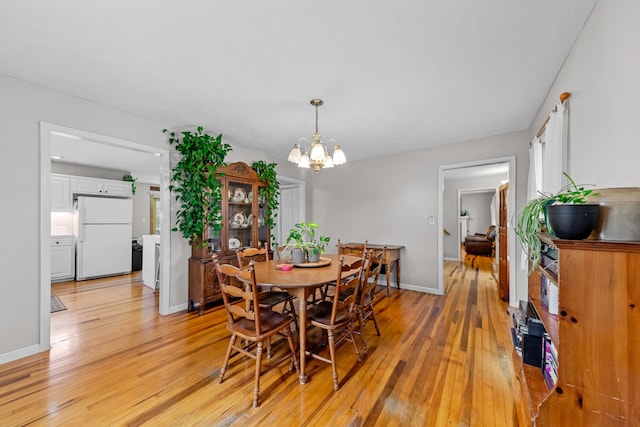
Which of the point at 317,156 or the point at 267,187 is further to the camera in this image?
the point at 267,187

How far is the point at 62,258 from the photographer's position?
16.0 feet

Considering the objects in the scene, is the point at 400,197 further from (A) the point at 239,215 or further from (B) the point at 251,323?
(B) the point at 251,323

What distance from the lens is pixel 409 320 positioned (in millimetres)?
A: 3111

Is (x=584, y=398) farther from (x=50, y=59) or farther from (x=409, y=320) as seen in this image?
(x=50, y=59)

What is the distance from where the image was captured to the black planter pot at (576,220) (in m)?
0.92

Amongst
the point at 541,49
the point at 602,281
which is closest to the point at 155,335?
the point at 602,281

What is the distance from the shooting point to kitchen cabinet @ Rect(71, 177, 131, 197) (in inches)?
205

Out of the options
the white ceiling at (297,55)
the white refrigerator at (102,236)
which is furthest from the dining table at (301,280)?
the white refrigerator at (102,236)

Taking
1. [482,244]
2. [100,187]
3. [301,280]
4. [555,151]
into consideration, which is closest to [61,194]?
[100,187]

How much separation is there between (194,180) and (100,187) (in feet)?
12.2

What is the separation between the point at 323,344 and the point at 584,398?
187 cm

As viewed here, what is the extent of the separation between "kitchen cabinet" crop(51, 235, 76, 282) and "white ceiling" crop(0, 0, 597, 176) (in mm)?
3856

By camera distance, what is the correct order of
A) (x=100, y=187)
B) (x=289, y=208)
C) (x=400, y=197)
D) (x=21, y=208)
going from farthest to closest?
(x=289, y=208), (x=100, y=187), (x=400, y=197), (x=21, y=208)

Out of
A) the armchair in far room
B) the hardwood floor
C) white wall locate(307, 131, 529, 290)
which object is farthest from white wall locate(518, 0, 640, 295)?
the armchair in far room
